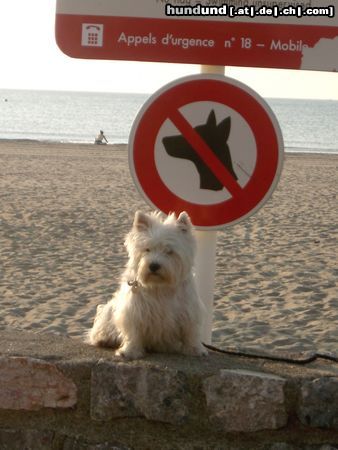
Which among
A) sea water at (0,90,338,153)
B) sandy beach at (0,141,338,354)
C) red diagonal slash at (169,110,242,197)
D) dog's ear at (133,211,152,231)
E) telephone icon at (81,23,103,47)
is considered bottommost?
sandy beach at (0,141,338,354)

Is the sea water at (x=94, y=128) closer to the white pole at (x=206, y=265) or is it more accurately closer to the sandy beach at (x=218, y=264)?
the sandy beach at (x=218, y=264)

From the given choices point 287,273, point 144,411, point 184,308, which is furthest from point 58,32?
point 287,273

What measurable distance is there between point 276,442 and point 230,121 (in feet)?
4.60

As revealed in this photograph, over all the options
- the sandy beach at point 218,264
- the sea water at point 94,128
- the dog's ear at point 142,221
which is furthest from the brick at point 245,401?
the sea water at point 94,128

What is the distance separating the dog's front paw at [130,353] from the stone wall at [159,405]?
0.07m

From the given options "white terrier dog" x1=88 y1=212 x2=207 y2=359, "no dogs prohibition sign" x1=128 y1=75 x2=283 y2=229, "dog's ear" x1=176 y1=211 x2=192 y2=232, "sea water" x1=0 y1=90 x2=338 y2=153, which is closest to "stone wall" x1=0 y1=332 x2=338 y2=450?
"white terrier dog" x1=88 y1=212 x2=207 y2=359

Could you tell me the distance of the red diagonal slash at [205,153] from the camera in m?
3.69

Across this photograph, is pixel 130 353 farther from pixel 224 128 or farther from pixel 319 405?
pixel 224 128

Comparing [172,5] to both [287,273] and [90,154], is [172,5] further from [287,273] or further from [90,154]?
[90,154]

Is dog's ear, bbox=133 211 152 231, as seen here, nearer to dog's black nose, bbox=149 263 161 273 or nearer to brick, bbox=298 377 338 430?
dog's black nose, bbox=149 263 161 273

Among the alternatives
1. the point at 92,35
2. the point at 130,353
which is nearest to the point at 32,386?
the point at 130,353

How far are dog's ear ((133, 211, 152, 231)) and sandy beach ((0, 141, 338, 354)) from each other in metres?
2.70

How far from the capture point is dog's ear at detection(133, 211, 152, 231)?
3.90m

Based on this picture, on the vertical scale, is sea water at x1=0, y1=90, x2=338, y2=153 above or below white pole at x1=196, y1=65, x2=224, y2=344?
above
